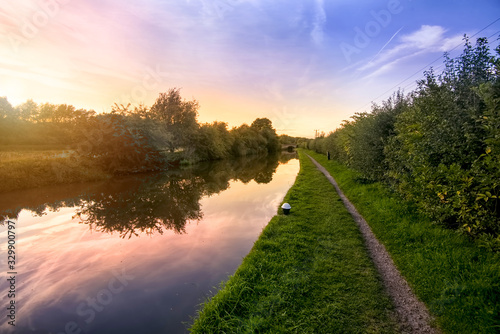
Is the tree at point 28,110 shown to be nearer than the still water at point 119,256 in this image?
No

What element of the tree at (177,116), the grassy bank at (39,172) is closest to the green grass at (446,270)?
the grassy bank at (39,172)

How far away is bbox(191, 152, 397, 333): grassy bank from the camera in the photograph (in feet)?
12.0

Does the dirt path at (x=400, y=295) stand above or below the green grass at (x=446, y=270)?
below

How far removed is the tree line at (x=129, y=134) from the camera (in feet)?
71.5

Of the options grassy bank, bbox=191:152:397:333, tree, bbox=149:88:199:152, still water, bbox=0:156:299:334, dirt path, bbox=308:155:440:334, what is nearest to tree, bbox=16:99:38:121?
tree, bbox=149:88:199:152

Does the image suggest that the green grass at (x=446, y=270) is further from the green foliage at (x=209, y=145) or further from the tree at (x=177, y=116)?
the green foliage at (x=209, y=145)

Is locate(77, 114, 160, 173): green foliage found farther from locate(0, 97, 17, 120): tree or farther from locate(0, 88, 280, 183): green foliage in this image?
locate(0, 97, 17, 120): tree

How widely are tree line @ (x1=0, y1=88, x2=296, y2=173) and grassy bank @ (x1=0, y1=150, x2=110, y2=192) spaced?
2.96 m

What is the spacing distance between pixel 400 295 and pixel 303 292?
1856mm

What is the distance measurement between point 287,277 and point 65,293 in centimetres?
518

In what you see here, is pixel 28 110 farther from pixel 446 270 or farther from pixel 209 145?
pixel 446 270

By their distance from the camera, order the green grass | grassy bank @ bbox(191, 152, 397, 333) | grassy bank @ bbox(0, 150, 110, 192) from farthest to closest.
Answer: grassy bank @ bbox(0, 150, 110, 192) → grassy bank @ bbox(191, 152, 397, 333) → the green grass

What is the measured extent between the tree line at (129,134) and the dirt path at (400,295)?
23603 millimetres

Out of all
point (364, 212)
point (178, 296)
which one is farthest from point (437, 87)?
point (178, 296)
